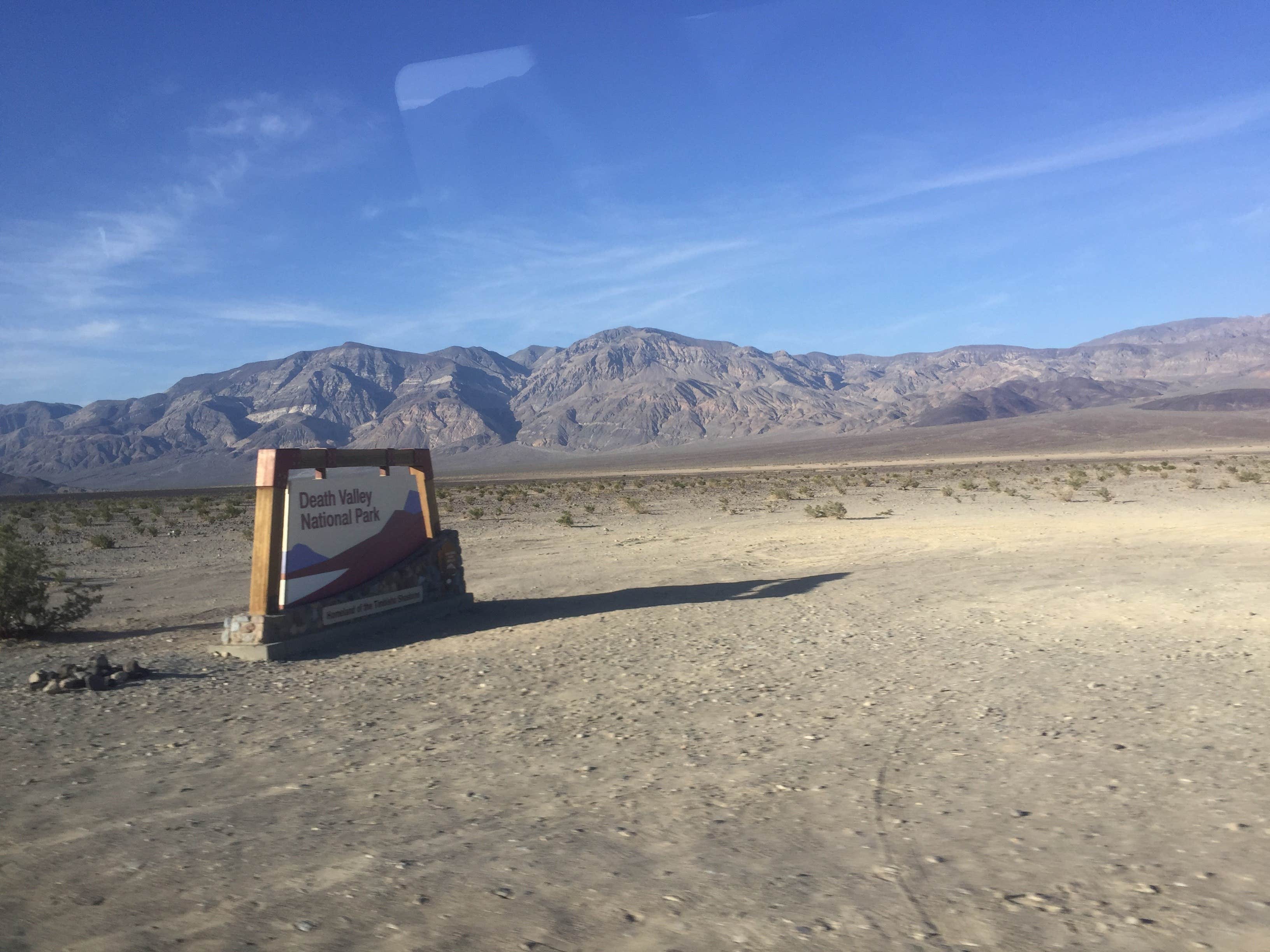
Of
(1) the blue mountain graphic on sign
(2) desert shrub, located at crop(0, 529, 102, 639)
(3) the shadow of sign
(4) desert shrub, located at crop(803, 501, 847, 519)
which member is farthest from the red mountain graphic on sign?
(4) desert shrub, located at crop(803, 501, 847, 519)

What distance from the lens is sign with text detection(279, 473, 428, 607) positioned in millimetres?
10781

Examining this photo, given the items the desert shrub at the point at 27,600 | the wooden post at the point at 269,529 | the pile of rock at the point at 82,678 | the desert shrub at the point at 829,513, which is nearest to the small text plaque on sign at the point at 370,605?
the wooden post at the point at 269,529

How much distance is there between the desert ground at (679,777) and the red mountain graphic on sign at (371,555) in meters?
0.81

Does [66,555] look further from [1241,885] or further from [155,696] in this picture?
[1241,885]

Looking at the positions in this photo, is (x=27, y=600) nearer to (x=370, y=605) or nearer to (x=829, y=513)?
(x=370, y=605)

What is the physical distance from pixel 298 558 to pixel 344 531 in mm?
909

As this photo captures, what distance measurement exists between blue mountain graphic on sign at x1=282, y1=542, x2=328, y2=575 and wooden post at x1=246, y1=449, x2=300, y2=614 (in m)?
0.06

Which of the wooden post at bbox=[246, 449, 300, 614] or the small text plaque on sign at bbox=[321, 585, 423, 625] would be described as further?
the small text plaque on sign at bbox=[321, 585, 423, 625]

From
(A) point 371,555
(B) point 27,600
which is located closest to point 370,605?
(A) point 371,555

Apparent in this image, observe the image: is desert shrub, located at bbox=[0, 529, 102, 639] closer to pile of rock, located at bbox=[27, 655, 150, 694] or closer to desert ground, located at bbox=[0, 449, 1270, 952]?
desert ground, located at bbox=[0, 449, 1270, 952]

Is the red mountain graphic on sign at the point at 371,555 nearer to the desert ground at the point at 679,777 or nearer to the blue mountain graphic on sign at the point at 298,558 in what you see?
the blue mountain graphic on sign at the point at 298,558

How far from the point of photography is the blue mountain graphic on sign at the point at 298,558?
1062cm

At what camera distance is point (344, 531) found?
458 inches

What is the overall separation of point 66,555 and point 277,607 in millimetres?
17299
